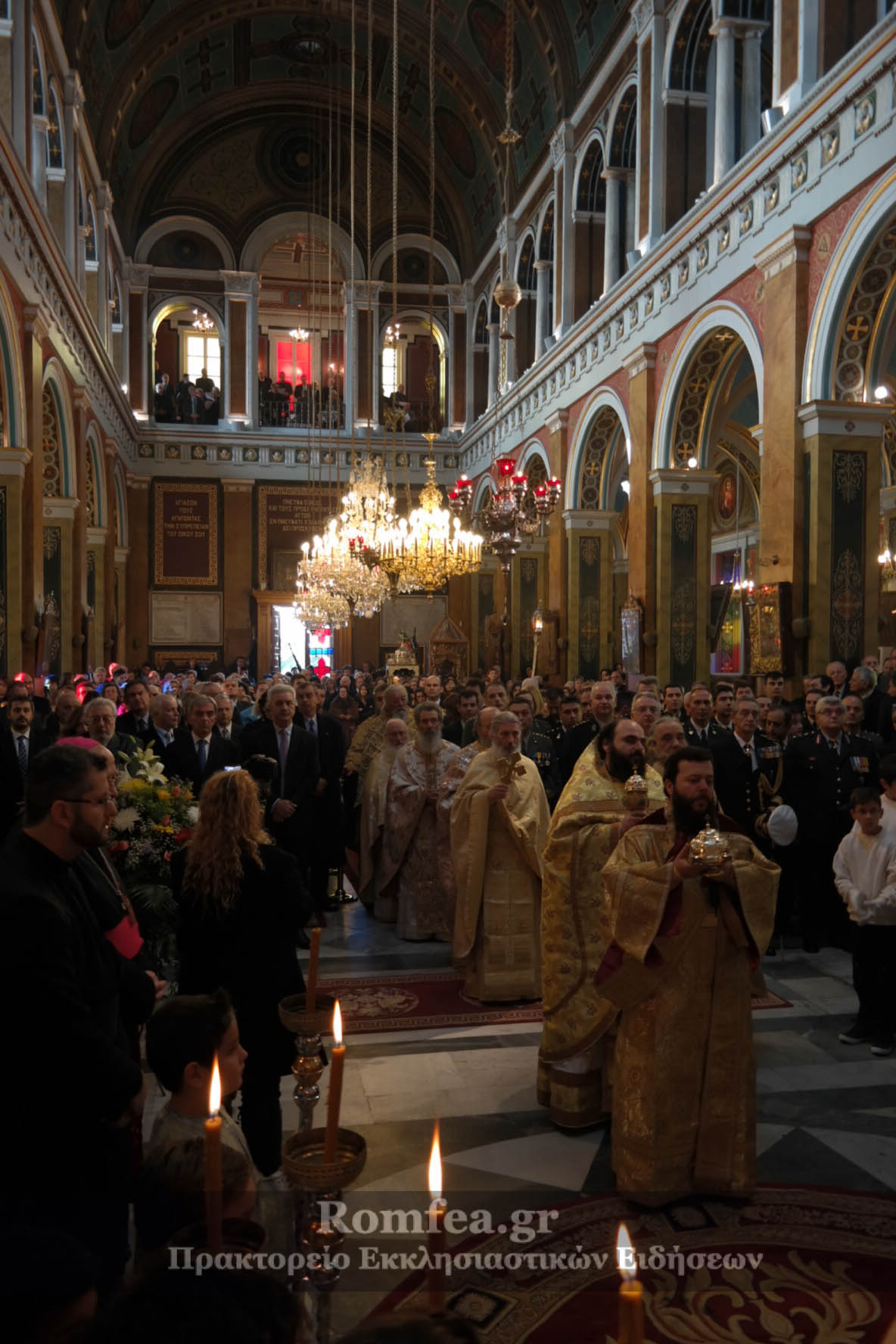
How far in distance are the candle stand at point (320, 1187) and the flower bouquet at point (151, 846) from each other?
2.55 metres

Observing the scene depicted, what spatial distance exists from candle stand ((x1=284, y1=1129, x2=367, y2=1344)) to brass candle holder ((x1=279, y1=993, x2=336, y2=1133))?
0.24 metres

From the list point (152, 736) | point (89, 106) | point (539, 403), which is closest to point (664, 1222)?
point (152, 736)

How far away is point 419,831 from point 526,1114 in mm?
3181

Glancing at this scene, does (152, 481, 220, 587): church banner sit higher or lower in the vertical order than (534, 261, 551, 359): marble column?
lower

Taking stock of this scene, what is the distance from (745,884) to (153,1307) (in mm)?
2832

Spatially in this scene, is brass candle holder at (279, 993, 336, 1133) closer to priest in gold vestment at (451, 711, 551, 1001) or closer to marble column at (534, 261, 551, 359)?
priest in gold vestment at (451, 711, 551, 1001)

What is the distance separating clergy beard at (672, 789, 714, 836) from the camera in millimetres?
3432

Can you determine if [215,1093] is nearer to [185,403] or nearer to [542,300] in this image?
[542,300]

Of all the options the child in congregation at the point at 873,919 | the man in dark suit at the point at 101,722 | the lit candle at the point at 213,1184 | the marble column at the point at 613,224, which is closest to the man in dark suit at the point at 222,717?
the man in dark suit at the point at 101,722

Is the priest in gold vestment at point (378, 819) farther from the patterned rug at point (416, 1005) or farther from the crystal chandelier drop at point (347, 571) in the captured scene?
the crystal chandelier drop at point (347, 571)

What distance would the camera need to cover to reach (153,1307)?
3.04 ft

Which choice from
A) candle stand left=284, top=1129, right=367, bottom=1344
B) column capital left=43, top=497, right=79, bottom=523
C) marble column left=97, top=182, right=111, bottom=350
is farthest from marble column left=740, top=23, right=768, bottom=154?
candle stand left=284, top=1129, right=367, bottom=1344

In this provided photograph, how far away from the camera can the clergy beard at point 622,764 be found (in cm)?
436

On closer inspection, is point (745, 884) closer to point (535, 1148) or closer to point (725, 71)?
point (535, 1148)
